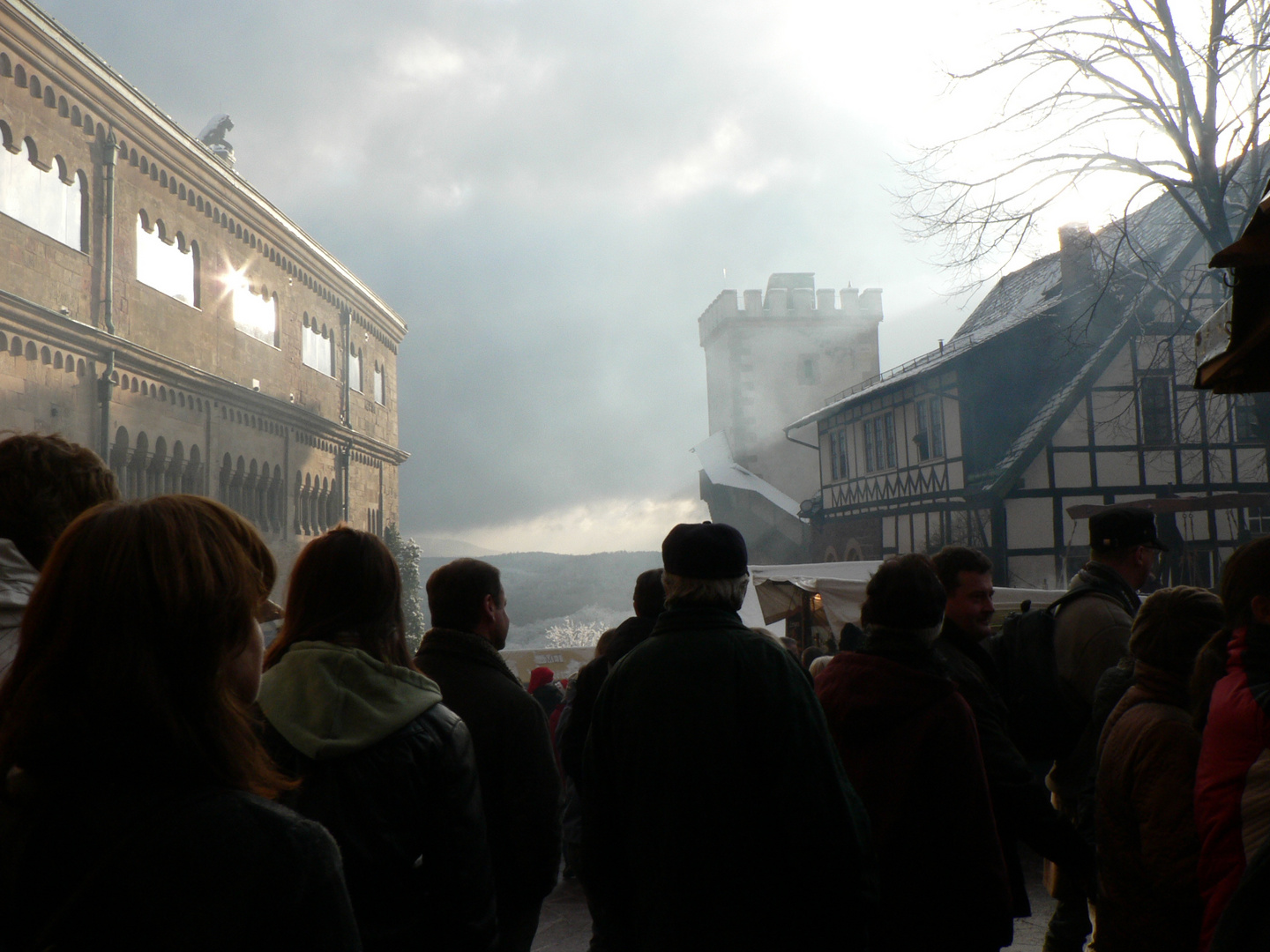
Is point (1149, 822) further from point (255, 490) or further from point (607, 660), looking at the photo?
point (255, 490)

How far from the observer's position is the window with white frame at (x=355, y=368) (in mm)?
30391

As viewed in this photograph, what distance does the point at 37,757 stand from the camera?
111 cm

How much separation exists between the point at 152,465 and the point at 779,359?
38400mm

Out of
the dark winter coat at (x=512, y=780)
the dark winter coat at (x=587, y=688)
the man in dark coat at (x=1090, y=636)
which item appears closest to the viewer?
the dark winter coat at (x=512, y=780)

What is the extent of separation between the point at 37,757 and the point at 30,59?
17682 millimetres

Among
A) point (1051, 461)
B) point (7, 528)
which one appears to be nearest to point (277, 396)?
point (1051, 461)

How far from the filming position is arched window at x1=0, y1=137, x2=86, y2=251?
14742 mm

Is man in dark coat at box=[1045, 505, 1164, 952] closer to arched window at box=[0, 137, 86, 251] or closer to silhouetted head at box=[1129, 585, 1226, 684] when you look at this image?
silhouetted head at box=[1129, 585, 1226, 684]

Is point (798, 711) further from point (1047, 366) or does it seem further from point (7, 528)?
point (1047, 366)

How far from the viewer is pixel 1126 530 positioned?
427 centimetres

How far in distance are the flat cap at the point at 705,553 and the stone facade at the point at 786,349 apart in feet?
159

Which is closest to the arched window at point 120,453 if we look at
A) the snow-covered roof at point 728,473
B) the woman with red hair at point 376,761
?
the woman with red hair at point 376,761

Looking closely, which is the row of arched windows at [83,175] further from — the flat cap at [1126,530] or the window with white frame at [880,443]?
the flat cap at [1126,530]

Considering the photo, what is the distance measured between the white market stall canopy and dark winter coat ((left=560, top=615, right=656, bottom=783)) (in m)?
7.62
